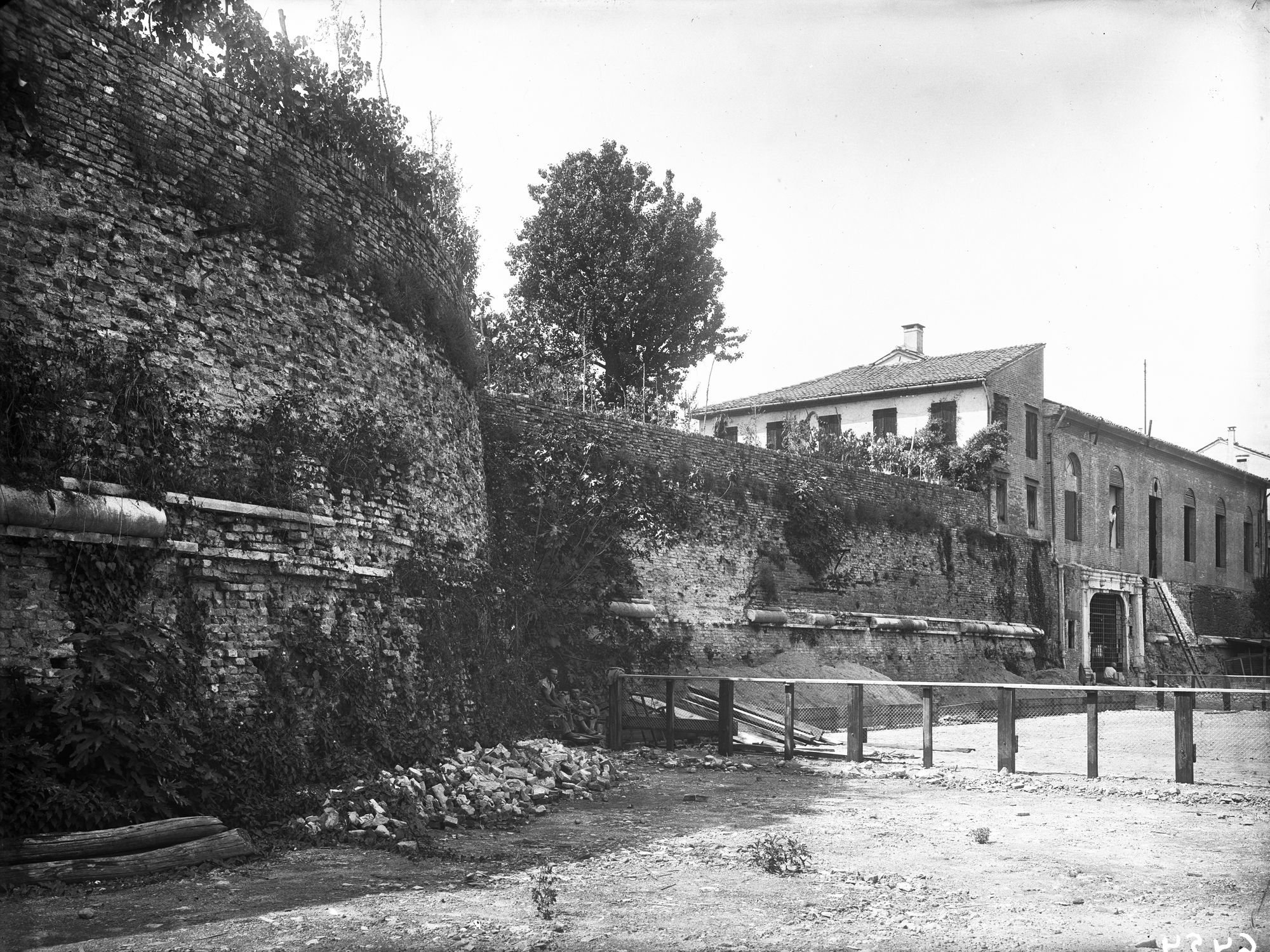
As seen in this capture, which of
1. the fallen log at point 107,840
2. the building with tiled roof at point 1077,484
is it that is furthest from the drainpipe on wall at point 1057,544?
the fallen log at point 107,840

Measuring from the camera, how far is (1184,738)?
980cm

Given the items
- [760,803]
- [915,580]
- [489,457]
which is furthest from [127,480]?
[915,580]

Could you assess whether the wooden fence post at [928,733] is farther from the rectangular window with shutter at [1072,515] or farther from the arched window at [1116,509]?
the arched window at [1116,509]

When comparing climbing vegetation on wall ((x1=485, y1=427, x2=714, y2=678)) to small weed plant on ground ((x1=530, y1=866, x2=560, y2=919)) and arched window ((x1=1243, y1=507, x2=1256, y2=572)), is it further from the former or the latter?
arched window ((x1=1243, y1=507, x2=1256, y2=572))

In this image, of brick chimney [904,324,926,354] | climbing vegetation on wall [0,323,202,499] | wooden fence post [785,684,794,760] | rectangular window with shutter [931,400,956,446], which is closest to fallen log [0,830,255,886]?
climbing vegetation on wall [0,323,202,499]

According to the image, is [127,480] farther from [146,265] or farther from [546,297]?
[546,297]

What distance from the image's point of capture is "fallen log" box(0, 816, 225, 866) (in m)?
6.07

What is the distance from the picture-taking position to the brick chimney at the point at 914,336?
112ft

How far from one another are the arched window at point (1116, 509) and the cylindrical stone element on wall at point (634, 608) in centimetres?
2174

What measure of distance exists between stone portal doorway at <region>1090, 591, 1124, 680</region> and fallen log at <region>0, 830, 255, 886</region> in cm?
2776

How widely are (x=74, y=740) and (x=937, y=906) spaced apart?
16.4 feet

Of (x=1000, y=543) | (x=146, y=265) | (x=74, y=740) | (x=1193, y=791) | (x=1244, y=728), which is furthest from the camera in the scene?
(x=1000, y=543)

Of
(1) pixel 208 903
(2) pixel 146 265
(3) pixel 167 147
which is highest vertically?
(3) pixel 167 147

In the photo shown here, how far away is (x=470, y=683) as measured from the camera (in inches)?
447
